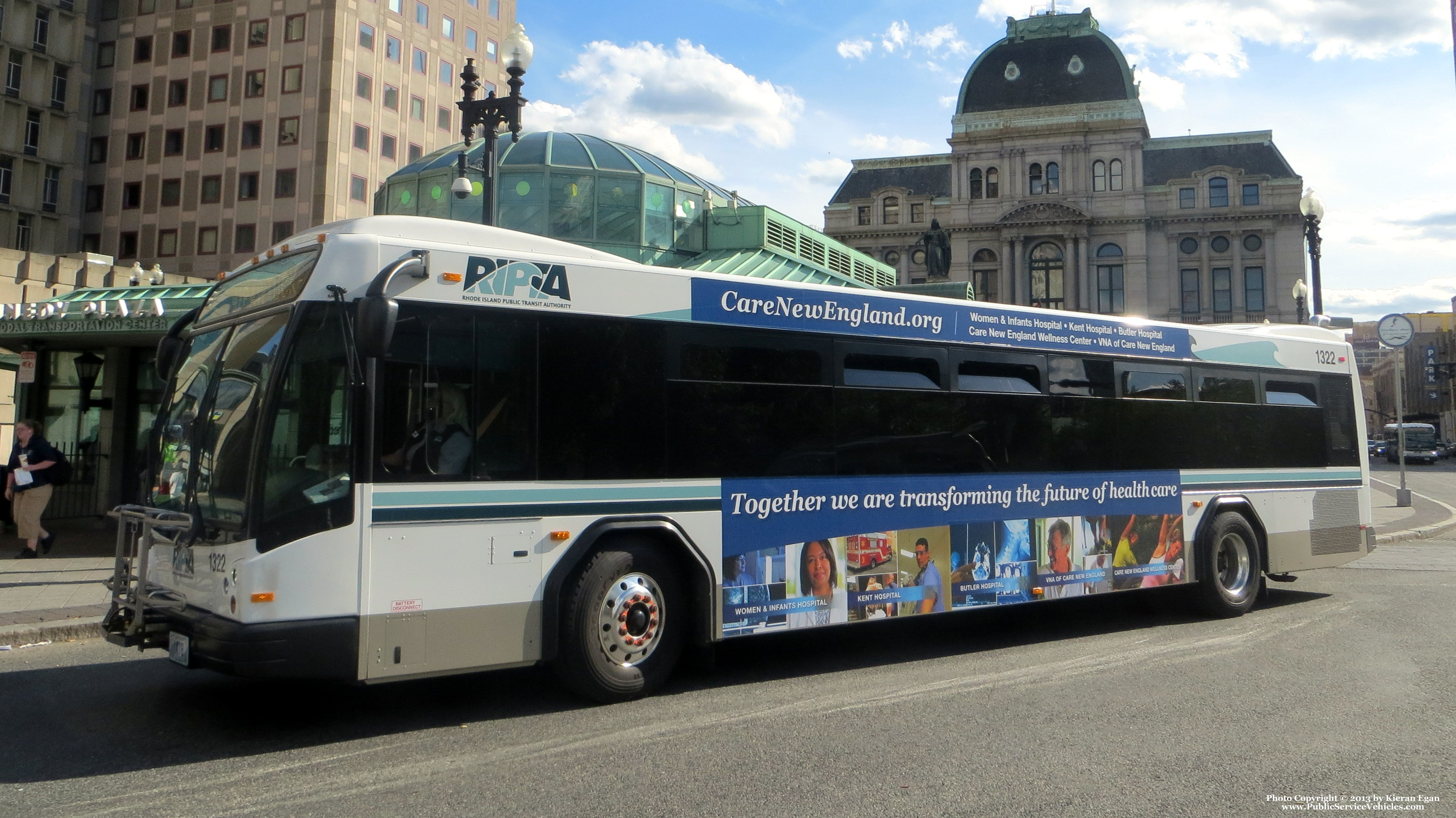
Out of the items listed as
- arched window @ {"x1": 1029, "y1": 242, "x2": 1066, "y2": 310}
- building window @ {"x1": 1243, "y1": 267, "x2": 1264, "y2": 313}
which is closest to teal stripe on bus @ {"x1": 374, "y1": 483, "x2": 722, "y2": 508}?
arched window @ {"x1": 1029, "y1": 242, "x2": 1066, "y2": 310}

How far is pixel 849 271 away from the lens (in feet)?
96.4

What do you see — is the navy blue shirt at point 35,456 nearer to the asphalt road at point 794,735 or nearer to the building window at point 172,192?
the asphalt road at point 794,735

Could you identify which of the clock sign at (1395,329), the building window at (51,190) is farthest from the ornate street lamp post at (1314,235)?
the building window at (51,190)

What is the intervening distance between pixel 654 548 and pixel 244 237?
57.5 m

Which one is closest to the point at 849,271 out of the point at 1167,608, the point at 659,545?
the point at 1167,608

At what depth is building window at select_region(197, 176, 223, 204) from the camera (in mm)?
58406

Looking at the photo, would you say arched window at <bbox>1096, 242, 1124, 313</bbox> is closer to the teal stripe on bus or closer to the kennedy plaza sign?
the kennedy plaza sign

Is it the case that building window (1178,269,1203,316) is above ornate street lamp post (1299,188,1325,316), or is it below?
above

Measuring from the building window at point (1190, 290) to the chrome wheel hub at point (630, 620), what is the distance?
81812 mm

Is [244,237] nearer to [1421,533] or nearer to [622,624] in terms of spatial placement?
[1421,533]

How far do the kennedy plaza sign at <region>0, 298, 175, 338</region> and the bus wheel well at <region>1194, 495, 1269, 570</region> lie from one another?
13569 millimetres

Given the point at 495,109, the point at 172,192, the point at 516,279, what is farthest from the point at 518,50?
the point at 172,192

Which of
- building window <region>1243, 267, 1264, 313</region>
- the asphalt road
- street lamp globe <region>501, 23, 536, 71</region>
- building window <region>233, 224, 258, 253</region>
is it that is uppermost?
building window <region>1243, 267, 1264, 313</region>

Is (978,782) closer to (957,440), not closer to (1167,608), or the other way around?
(957,440)
